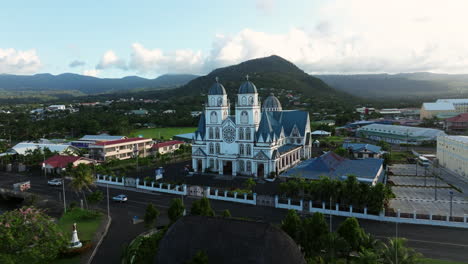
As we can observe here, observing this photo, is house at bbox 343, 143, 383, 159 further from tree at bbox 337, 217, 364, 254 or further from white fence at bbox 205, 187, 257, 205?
tree at bbox 337, 217, 364, 254

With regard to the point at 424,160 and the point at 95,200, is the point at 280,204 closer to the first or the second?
the point at 95,200

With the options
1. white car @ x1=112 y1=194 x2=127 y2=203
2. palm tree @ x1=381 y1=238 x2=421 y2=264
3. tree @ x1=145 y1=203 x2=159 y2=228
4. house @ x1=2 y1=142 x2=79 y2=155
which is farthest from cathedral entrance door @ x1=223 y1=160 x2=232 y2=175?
palm tree @ x1=381 y1=238 x2=421 y2=264

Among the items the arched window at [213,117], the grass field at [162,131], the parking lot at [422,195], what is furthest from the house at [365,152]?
the grass field at [162,131]

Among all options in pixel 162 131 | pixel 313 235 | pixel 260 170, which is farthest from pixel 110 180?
pixel 162 131

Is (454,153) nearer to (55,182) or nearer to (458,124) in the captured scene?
(55,182)

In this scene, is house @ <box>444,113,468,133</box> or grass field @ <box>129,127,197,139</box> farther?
grass field @ <box>129,127,197,139</box>

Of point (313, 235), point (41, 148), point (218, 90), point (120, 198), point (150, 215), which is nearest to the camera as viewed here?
point (313, 235)

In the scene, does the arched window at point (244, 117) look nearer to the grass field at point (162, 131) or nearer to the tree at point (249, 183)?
the tree at point (249, 183)
